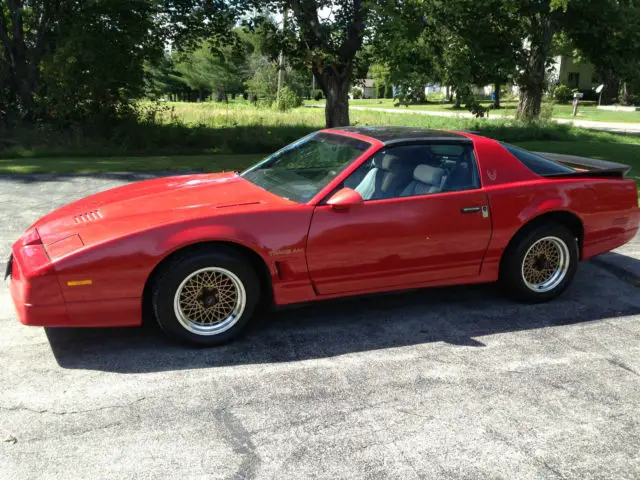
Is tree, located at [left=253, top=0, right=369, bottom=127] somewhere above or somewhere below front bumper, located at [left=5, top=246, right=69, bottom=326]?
above

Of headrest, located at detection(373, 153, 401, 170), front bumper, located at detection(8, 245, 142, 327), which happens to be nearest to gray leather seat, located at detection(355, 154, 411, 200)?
headrest, located at detection(373, 153, 401, 170)

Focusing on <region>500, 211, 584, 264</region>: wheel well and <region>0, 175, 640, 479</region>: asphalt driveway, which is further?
<region>500, 211, 584, 264</region>: wheel well

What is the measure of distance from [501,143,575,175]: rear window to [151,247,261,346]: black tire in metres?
2.50

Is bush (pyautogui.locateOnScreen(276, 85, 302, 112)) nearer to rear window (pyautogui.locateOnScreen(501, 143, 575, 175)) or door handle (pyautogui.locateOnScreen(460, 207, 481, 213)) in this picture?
rear window (pyautogui.locateOnScreen(501, 143, 575, 175))

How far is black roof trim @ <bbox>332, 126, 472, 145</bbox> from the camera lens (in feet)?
15.1

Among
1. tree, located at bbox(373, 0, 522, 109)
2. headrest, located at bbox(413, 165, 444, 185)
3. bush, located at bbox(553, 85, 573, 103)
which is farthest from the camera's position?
bush, located at bbox(553, 85, 573, 103)

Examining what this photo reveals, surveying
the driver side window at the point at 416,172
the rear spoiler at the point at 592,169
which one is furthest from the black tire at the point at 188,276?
the rear spoiler at the point at 592,169

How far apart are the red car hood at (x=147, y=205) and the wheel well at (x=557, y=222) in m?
1.98

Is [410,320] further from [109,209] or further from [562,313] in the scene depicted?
[109,209]

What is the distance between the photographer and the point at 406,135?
4.74m

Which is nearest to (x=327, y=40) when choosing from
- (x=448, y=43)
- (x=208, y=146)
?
(x=448, y=43)

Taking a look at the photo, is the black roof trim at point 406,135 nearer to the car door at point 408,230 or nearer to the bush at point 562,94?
the car door at point 408,230

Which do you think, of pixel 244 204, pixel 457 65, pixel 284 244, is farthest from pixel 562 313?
pixel 457 65

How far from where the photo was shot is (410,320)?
14.8ft
